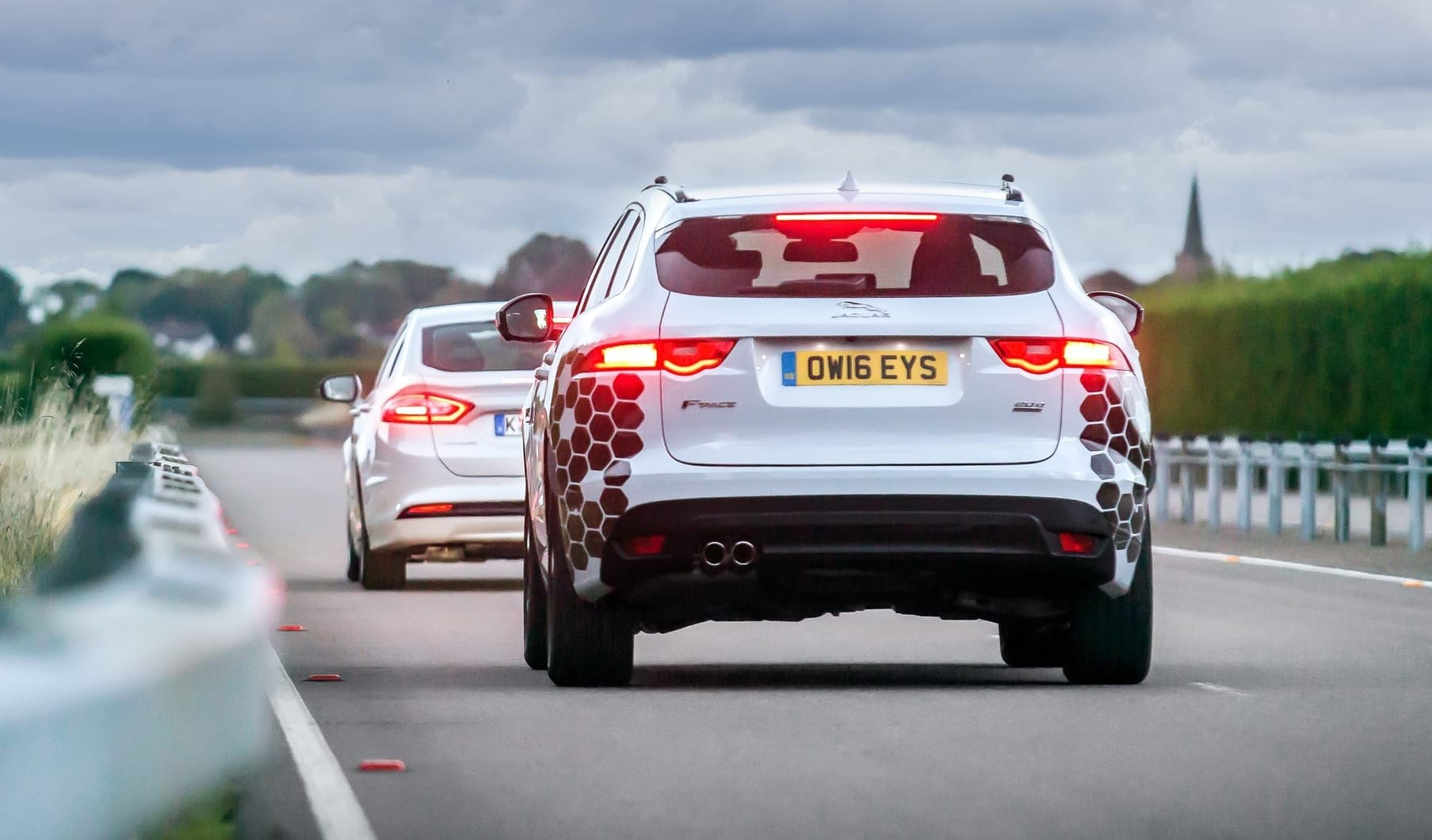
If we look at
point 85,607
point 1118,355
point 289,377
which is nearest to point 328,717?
point 1118,355

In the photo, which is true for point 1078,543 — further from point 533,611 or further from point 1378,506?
point 1378,506

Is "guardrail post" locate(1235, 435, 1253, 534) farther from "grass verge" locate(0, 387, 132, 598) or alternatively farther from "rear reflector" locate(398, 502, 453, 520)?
"rear reflector" locate(398, 502, 453, 520)

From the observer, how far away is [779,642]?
1358 centimetres

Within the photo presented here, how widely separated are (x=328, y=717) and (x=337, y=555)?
11510 mm

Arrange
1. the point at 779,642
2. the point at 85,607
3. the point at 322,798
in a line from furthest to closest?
the point at 779,642 < the point at 322,798 < the point at 85,607

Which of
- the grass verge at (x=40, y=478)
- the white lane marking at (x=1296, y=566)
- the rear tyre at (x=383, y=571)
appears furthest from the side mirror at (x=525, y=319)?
the white lane marking at (x=1296, y=566)

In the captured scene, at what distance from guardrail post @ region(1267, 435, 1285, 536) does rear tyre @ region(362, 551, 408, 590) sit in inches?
398

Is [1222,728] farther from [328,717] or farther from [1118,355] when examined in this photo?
[328,717]

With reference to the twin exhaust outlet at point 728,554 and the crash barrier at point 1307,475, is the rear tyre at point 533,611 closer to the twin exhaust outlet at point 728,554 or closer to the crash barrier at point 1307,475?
the twin exhaust outlet at point 728,554

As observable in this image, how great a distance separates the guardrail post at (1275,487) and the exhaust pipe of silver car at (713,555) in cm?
1591

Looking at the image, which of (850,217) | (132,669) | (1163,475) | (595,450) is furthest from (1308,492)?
(132,669)

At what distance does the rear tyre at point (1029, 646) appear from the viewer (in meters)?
11.9

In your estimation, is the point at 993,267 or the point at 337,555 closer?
the point at 993,267

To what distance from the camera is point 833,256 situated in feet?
35.7
